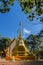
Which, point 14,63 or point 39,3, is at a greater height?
point 39,3

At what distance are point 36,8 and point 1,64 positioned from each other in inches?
278

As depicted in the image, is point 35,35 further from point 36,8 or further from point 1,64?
point 36,8

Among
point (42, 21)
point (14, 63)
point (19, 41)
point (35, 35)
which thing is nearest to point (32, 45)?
point (35, 35)

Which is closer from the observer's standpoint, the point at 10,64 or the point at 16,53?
the point at 10,64

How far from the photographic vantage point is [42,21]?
10367mm

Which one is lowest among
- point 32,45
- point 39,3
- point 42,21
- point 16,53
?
point 32,45

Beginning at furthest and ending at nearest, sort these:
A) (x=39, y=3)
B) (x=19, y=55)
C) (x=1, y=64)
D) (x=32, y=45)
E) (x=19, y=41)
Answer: (x=32, y=45) → (x=19, y=41) → (x=19, y=55) → (x=1, y=64) → (x=39, y=3)

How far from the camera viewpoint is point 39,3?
32.7 feet

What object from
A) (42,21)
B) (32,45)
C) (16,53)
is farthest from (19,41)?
(32,45)

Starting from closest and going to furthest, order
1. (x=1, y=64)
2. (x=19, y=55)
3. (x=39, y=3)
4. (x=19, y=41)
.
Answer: (x=39, y=3) → (x=1, y=64) → (x=19, y=55) → (x=19, y=41)

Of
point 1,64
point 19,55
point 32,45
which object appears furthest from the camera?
point 32,45

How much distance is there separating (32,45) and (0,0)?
3310 centimetres

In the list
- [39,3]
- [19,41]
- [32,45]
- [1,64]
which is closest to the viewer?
[39,3]

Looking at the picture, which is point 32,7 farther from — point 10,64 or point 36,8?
point 10,64
